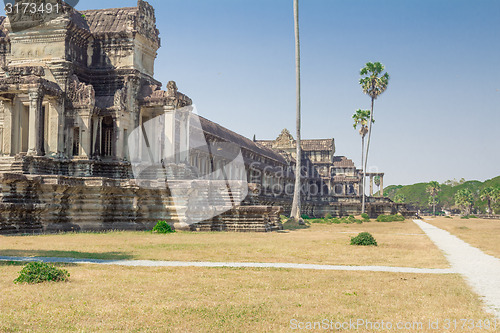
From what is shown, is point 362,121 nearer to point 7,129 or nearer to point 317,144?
point 317,144

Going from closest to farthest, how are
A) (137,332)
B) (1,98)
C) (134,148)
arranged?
(137,332) < (1,98) < (134,148)

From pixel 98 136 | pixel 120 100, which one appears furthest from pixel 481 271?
pixel 98 136

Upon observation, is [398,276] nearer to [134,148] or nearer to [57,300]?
[57,300]

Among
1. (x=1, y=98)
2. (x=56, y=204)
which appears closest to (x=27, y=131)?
(x=1, y=98)

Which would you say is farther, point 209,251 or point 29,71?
point 29,71

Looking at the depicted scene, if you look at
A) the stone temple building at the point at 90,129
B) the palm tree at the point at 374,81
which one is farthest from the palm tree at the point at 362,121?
the stone temple building at the point at 90,129

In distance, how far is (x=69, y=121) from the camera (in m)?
27.5

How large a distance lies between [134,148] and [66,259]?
1643 cm

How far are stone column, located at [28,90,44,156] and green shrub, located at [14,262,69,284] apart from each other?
51.9 ft

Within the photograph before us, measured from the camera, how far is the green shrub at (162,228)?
24.0 metres

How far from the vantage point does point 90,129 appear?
1087 inches

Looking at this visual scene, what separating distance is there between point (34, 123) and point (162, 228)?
8.24 metres

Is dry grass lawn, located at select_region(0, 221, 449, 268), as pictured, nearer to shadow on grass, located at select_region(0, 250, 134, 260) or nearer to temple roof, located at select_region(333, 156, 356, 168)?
shadow on grass, located at select_region(0, 250, 134, 260)

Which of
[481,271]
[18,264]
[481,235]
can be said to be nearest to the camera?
[18,264]
